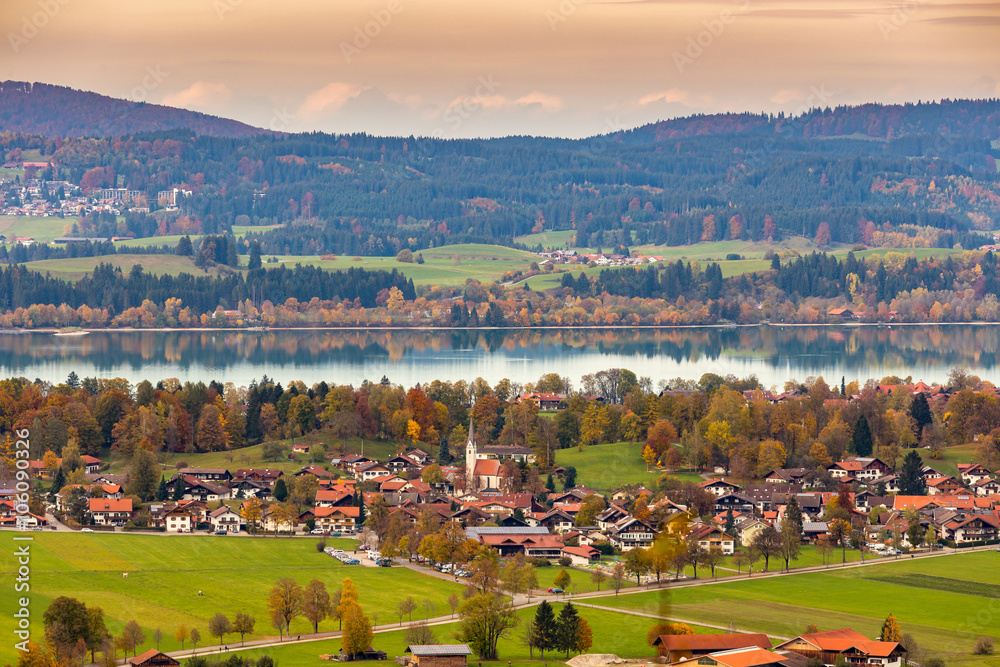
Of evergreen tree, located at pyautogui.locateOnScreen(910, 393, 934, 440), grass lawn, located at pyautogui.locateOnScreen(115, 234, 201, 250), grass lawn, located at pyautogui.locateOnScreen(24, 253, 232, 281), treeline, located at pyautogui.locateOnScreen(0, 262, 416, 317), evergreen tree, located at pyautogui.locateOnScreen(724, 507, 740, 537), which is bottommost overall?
evergreen tree, located at pyautogui.locateOnScreen(724, 507, 740, 537)

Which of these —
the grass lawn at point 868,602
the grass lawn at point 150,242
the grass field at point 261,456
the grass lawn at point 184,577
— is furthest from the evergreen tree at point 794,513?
the grass lawn at point 150,242

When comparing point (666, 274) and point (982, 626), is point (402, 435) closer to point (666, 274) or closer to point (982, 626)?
point (982, 626)

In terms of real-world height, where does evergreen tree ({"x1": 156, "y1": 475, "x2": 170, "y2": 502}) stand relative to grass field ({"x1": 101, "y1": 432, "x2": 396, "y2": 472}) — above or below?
below

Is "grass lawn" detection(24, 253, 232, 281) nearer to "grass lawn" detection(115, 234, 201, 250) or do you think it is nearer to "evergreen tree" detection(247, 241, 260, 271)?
"evergreen tree" detection(247, 241, 260, 271)

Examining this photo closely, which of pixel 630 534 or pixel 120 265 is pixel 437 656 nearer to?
pixel 630 534

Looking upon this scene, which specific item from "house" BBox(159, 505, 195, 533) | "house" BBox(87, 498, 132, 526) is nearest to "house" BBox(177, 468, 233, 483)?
"house" BBox(87, 498, 132, 526)

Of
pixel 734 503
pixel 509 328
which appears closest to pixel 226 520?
→ pixel 734 503

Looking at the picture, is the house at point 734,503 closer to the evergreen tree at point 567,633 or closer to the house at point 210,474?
the house at point 210,474
